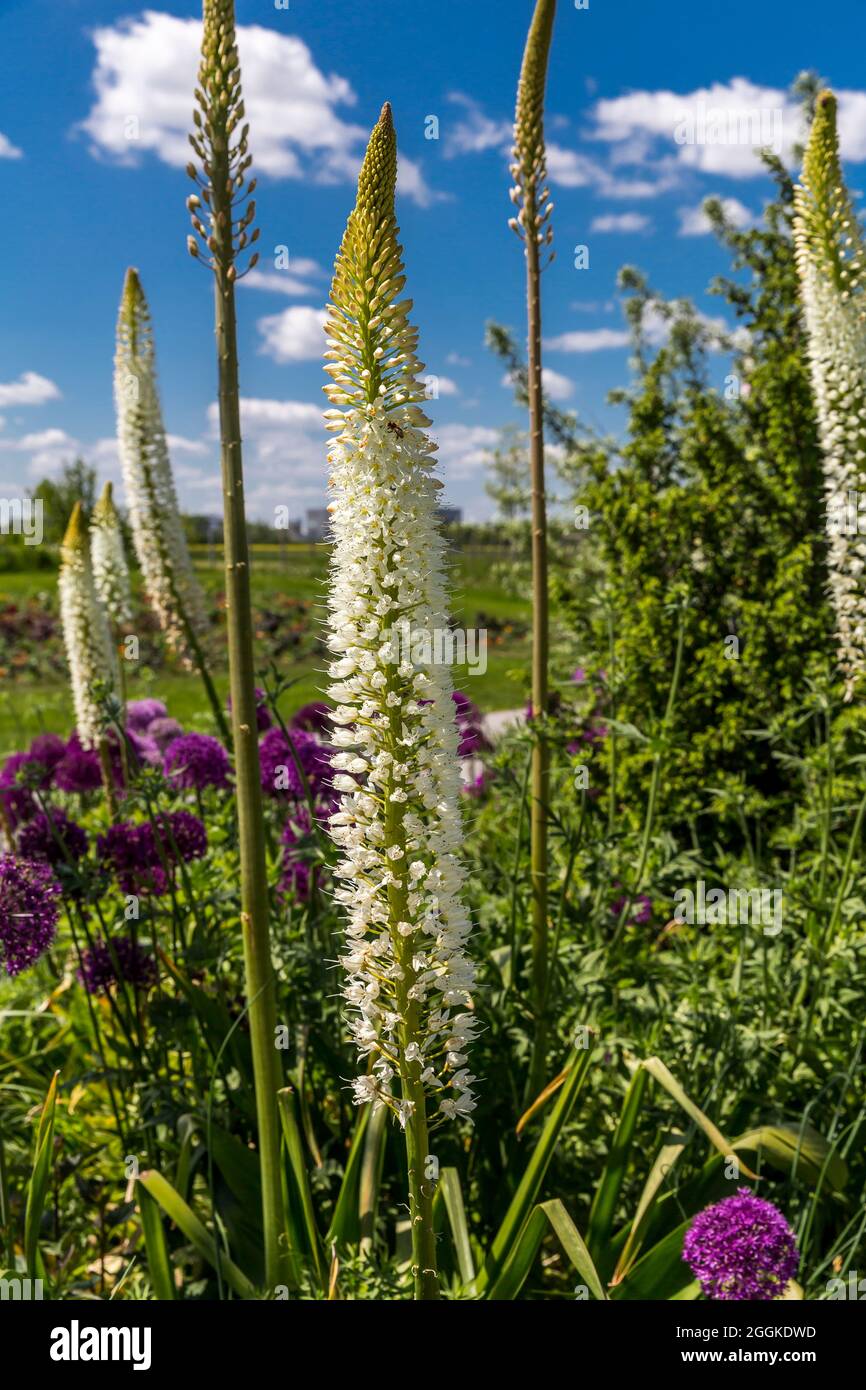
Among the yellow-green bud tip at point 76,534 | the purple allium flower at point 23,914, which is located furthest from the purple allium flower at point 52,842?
the yellow-green bud tip at point 76,534

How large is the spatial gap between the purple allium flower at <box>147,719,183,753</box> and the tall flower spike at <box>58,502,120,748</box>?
57 cm

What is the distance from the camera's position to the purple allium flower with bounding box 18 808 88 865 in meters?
3.71

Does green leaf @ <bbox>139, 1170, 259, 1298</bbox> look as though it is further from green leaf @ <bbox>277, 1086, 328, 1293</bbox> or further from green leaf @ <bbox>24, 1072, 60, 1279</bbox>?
green leaf @ <bbox>24, 1072, 60, 1279</bbox>

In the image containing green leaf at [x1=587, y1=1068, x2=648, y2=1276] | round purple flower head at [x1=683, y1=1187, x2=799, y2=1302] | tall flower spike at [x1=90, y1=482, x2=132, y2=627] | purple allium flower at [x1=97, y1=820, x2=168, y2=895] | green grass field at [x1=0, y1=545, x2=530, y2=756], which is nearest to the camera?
round purple flower head at [x1=683, y1=1187, x2=799, y2=1302]

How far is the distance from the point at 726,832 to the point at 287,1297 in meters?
4.92

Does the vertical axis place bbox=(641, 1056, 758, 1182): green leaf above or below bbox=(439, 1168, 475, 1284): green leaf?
above

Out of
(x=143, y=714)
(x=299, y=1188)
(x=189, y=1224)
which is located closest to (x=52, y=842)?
(x=189, y=1224)

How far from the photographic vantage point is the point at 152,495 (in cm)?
507

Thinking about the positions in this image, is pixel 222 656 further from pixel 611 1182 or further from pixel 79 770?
pixel 611 1182

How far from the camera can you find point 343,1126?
3699 mm

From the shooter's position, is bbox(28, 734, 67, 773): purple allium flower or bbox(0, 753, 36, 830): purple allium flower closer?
bbox(0, 753, 36, 830): purple allium flower

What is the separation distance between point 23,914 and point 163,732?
2.90 m

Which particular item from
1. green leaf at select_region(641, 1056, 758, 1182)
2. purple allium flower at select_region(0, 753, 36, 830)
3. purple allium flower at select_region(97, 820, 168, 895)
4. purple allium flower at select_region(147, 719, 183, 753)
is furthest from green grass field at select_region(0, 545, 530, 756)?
green leaf at select_region(641, 1056, 758, 1182)
